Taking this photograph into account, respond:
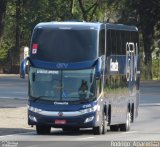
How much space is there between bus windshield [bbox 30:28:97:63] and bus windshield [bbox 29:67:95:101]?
42 cm

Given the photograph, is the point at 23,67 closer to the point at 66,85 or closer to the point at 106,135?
the point at 66,85

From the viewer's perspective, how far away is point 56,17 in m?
96.9

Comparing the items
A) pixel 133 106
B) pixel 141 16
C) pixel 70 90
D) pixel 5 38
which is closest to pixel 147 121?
pixel 133 106

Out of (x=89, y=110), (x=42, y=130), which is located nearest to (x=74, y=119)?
(x=89, y=110)

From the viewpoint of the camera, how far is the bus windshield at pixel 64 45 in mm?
25625

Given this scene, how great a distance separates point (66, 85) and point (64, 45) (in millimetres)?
1290

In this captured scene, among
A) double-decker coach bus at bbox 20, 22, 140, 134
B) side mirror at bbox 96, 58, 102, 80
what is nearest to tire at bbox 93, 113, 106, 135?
double-decker coach bus at bbox 20, 22, 140, 134

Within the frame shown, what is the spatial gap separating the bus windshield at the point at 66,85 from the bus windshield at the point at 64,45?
1.38ft

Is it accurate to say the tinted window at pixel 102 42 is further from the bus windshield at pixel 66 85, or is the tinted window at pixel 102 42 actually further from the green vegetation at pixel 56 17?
the green vegetation at pixel 56 17

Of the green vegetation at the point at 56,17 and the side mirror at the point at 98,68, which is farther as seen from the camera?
the green vegetation at the point at 56,17

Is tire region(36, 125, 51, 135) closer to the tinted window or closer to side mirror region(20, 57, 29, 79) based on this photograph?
side mirror region(20, 57, 29, 79)

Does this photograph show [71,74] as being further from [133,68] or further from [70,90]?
[133,68]

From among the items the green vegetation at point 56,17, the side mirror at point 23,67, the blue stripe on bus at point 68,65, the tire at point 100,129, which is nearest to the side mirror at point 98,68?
the blue stripe on bus at point 68,65

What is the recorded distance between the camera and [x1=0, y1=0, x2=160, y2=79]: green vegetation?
8131 cm
